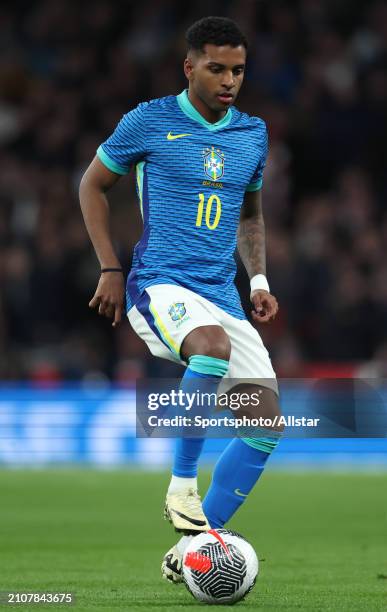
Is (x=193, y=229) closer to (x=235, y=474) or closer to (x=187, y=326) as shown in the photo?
(x=187, y=326)

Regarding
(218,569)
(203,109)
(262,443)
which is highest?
(203,109)

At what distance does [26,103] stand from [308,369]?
5351 mm

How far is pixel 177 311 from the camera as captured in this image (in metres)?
5.93

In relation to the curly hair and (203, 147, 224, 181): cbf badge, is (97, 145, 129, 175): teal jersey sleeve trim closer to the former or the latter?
(203, 147, 224, 181): cbf badge

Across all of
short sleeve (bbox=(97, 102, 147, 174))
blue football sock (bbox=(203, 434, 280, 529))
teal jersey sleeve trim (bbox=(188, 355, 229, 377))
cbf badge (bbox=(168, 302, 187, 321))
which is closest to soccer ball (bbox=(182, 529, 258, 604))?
blue football sock (bbox=(203, 434, 280, 529))

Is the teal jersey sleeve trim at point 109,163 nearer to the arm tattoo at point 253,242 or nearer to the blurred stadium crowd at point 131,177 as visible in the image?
the arm tattoo at point 253,242

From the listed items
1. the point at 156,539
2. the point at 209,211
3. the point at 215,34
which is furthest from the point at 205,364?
the point at 156,539

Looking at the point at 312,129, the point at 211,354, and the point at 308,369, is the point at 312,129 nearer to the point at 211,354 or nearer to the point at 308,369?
the point at 308,369

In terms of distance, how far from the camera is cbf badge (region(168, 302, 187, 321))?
5918 millimetres

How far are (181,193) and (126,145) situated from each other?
31 cm

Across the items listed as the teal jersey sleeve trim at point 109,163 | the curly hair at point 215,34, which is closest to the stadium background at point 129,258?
the teal jersey sleeve trim at point 109,163

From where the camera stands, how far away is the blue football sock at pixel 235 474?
610 centimetres

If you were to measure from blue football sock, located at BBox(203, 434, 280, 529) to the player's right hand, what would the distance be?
754 mm

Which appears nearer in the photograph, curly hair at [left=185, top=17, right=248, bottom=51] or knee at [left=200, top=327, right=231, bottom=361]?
knee at [left=200, top=327, right=231, bottom=361]
